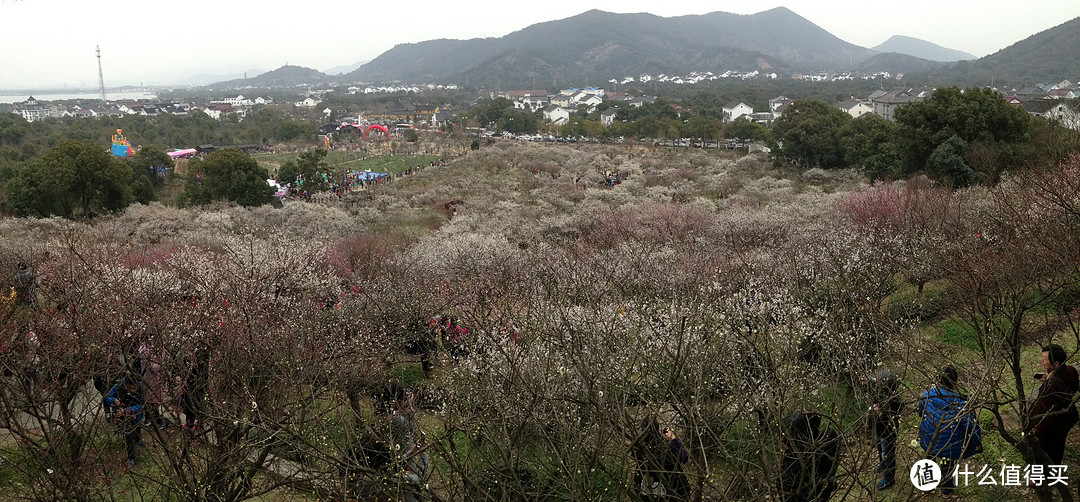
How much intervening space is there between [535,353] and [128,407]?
4.22m

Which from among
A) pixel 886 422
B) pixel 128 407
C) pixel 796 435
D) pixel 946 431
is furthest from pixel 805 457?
pixel 128 407

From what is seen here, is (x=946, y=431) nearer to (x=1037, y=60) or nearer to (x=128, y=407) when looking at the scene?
(x=128, y=407)

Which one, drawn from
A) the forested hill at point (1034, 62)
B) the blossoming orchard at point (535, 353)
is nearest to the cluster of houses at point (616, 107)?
the forested hill at point (1034, 62)

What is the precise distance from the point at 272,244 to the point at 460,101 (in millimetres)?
113830

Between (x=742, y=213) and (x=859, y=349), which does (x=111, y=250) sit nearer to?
(x=859, y=349)

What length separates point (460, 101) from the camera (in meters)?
123

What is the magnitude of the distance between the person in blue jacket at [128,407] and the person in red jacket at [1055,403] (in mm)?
7728

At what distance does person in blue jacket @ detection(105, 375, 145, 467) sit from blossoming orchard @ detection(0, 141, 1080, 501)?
0.19ft

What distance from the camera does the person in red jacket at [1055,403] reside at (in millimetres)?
4617

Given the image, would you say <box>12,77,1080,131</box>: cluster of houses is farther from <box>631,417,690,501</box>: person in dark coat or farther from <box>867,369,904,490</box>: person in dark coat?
<box>631,417,690,501</box>: person in dark coat

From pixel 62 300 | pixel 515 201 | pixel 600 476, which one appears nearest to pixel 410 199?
pixel 515 201

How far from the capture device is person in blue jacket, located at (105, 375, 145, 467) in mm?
6105

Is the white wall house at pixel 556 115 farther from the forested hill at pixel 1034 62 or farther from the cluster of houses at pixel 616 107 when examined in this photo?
the forested hill at pixel 1034 62

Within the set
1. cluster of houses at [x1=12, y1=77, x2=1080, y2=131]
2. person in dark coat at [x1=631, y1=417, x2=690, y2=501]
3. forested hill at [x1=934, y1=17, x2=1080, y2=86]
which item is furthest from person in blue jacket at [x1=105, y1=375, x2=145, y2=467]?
forested hill at [x1=934, y1=17, x2=1080, y2=86]
